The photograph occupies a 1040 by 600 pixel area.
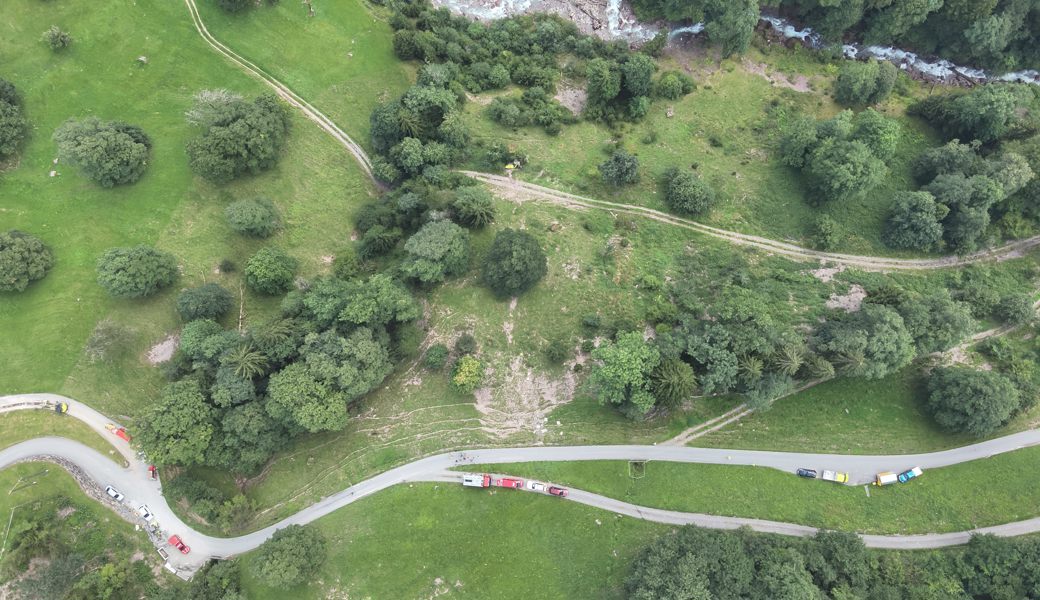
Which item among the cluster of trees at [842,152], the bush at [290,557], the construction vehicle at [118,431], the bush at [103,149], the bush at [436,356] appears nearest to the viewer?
the bush at [290,557]

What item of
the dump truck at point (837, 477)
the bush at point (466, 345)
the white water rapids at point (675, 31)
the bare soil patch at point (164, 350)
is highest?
the white water rapids at point (675, 31)

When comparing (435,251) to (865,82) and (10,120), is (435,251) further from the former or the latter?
(865,82)

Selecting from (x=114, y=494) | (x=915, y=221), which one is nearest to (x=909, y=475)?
(x=915, y=221)

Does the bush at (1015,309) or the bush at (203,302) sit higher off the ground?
the bush at (1015,309)

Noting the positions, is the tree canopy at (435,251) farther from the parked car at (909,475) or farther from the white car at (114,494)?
the parked car at (909,475)

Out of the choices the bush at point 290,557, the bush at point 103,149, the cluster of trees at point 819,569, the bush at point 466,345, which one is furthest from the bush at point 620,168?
the bush at point 103,149

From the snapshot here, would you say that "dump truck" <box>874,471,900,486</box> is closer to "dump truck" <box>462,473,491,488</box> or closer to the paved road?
the paved road

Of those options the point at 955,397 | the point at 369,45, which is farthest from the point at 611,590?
the point at 369,45
